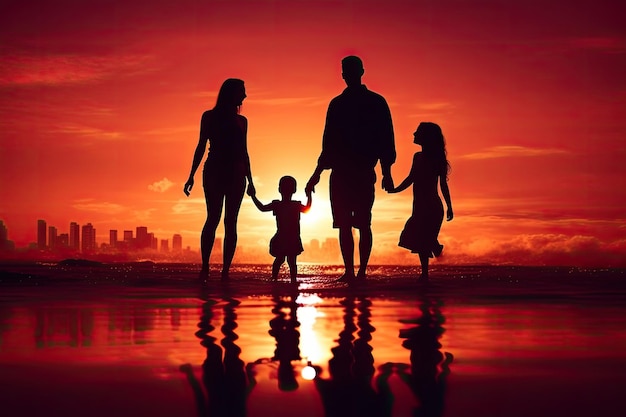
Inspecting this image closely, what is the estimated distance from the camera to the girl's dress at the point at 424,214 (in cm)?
1334

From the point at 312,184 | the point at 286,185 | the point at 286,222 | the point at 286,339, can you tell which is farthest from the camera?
the point at 286,185

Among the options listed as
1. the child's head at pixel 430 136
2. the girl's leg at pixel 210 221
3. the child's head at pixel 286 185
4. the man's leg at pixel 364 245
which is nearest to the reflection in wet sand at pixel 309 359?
the man's leg at pixel 364 245

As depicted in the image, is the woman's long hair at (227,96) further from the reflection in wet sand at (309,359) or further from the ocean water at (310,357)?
the reflection in wet sand at (309,359)

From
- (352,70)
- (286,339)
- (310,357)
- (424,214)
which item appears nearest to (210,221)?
(352,70)

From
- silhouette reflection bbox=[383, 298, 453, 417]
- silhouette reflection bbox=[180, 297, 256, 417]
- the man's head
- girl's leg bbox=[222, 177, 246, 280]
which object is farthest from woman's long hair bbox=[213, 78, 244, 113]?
silhouette reflection bbox=[180, 297, 256, 417]

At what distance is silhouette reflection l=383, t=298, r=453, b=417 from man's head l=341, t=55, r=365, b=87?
19.2 feet

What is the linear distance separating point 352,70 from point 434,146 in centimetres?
194

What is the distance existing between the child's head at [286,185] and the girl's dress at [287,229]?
0.59 ft

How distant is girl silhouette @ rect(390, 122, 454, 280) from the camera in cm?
1327

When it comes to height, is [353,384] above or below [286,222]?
below

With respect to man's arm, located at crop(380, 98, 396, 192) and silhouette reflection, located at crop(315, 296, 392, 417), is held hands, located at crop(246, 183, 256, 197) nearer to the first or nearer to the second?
man's arm, located at crop(380, 98, 396, 192)

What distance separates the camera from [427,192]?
1341 centimetres

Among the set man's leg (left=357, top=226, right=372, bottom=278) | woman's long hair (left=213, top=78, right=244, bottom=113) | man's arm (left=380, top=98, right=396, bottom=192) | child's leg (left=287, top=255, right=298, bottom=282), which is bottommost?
child's leg (left=287, top=255, right=298, bottom=282)

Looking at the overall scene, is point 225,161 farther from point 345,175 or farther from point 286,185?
point 345,175
